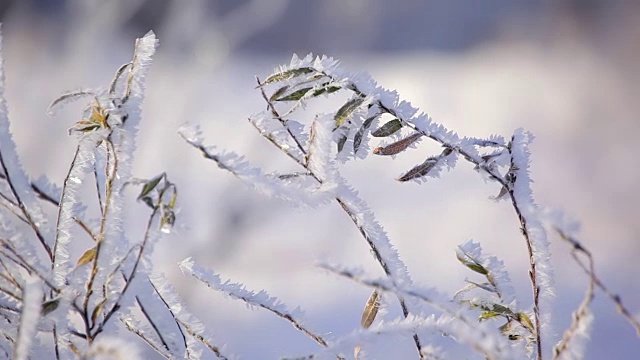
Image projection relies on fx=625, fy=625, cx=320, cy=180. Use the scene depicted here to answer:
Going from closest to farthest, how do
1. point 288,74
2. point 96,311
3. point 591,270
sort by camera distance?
1. point 591,270
2. point 96,311
3. point 288,74

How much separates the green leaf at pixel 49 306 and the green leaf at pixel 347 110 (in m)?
0.27

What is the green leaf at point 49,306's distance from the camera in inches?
17.7

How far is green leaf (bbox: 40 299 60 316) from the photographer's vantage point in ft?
1.48

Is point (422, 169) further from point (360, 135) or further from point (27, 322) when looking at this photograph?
point (27, 322)

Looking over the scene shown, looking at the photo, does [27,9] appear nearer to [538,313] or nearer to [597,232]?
[597,232]

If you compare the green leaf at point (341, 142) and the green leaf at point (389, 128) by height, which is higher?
the green leaf at point (389, 128)

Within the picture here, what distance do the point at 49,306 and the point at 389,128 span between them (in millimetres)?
323

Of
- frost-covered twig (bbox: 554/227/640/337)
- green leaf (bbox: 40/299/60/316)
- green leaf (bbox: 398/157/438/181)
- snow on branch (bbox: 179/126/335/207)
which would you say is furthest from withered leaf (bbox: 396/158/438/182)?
green leaf (bbox: 40/299/60/316)

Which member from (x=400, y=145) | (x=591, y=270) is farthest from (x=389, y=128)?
(x=591, y=270)

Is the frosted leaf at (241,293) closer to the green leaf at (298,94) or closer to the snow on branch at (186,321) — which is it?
the snow on branch at (186,321)

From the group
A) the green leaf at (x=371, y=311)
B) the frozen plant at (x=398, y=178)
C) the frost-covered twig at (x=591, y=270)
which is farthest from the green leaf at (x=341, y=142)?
the frost-covered twig at (x=591, y=270)

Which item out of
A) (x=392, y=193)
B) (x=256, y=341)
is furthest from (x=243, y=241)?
(x=392, y=193)

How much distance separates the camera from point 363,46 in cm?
322

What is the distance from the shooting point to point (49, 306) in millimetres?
454
